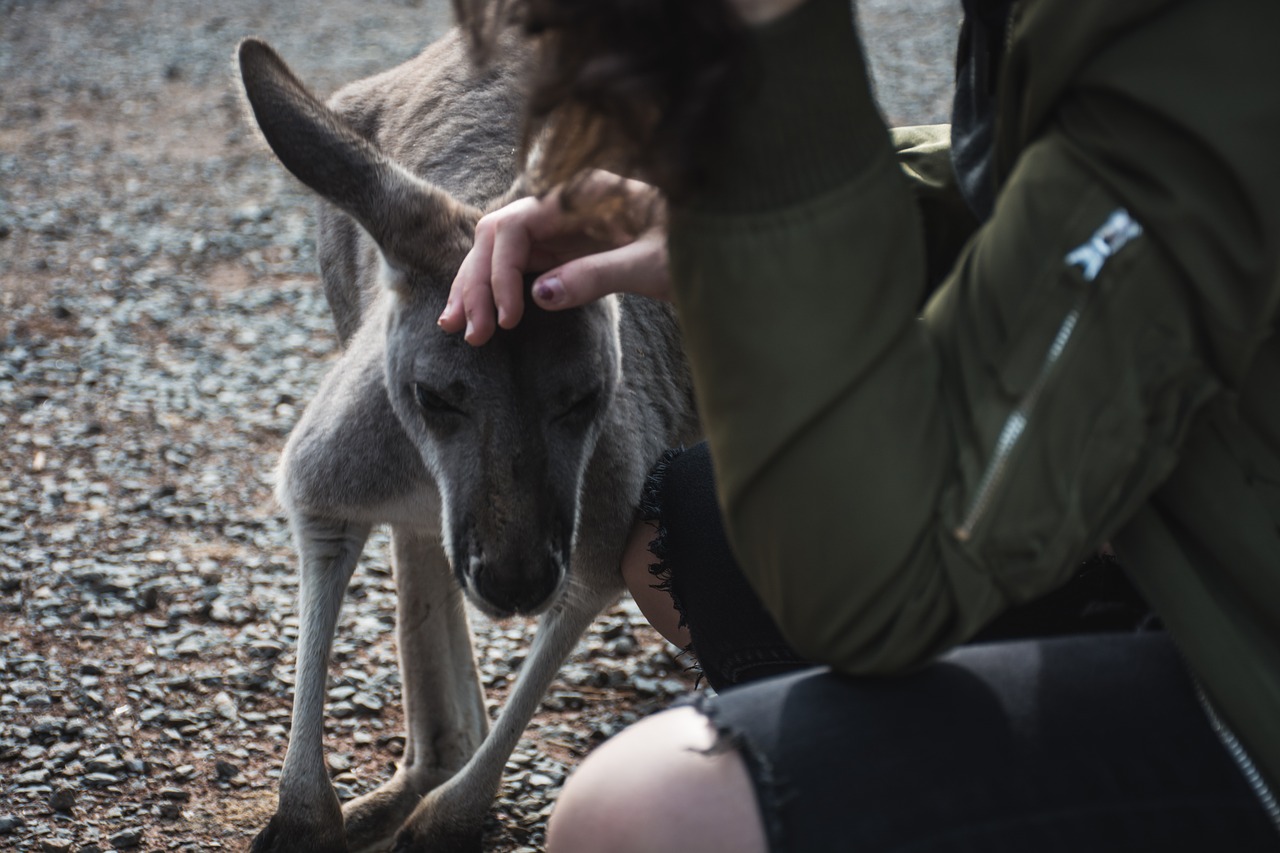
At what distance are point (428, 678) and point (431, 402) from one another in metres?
0.62

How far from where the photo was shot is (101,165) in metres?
6.02

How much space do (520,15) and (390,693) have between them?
5.99 feet

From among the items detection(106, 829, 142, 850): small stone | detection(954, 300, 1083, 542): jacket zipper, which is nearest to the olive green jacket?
A: detection(954, 300, 1083, 542): jacket zipper

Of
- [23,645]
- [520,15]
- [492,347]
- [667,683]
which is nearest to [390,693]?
[667,683]

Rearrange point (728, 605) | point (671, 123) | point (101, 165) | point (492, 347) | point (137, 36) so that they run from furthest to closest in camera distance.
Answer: point (137, 36) → point (101, 165) → point (492, 347) → point (728, 605) → point (671, 123)

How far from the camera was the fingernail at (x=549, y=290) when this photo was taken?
1.58m

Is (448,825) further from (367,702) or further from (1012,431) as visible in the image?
(1012,431)

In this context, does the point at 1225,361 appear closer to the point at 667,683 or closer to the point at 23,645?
the point at 667,683

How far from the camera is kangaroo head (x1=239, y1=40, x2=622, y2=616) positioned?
1.75m

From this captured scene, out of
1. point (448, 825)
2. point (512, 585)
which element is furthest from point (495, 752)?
point (512, 585)

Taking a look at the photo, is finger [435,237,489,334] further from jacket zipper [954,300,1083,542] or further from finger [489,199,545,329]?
jacket zipper [954,300,1083,542]

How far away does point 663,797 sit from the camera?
1.02 metres

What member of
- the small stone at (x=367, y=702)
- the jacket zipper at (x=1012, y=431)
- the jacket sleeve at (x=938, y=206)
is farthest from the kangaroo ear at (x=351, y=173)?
the jacket zipper at (x=1012, y=431)

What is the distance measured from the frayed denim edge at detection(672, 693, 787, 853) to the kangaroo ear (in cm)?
108
